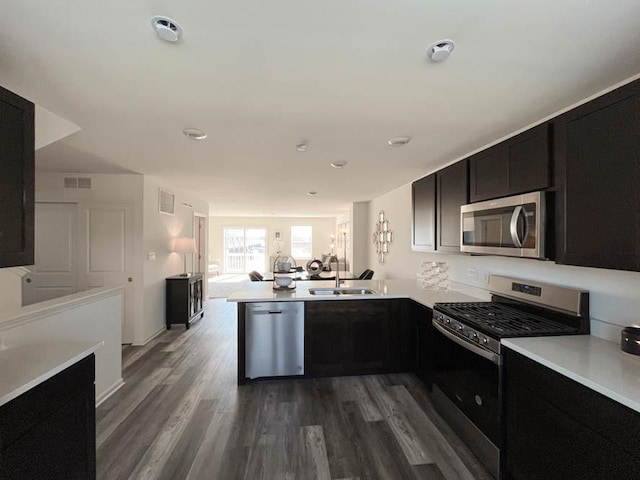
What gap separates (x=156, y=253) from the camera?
15.0ft

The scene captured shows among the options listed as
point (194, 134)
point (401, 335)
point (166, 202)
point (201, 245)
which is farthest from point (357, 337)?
point (201, 245)

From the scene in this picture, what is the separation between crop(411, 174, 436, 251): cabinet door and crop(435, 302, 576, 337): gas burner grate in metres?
0.89

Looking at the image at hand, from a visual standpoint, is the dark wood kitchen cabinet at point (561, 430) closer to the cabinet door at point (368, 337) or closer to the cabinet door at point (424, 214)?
the cabinet door at point (368, 337)

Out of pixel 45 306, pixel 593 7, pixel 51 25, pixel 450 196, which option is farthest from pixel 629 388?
pixel 45 306

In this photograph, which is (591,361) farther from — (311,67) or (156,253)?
(156,253)

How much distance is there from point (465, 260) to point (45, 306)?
3733 millimetres

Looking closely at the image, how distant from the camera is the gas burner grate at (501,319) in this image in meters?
1.86

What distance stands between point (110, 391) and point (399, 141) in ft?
11.6

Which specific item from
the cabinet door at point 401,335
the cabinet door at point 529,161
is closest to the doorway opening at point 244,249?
the cabinet door at point 401,335

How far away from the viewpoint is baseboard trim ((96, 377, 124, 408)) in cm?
268

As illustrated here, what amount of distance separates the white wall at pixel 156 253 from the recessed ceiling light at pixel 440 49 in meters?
4.01

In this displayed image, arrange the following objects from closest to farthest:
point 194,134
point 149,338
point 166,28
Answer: point 166,28 < point 194,134 < point 149,338

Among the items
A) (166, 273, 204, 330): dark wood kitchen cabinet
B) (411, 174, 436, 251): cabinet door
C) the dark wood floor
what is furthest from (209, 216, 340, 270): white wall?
the dark wood floor

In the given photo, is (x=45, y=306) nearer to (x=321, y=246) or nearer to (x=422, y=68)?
(x=422, y=68)
